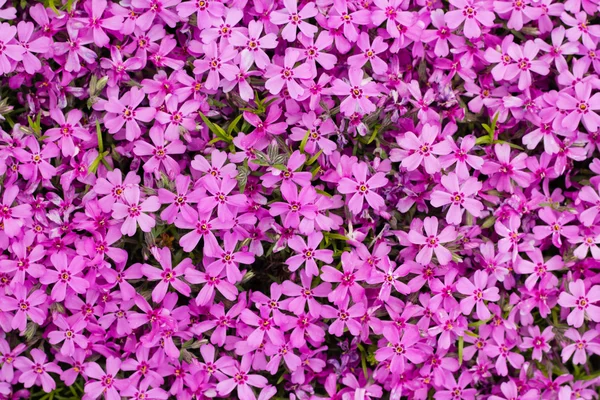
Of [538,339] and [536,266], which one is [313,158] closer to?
[536,266]

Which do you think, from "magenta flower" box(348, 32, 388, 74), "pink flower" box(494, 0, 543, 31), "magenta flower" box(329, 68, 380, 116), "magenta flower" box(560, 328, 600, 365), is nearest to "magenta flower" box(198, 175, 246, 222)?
Result: "magenta flower" box(329, 68, 380, 116)

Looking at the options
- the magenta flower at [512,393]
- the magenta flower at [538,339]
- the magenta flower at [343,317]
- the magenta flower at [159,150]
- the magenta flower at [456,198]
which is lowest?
the magenta flower at [512,393]

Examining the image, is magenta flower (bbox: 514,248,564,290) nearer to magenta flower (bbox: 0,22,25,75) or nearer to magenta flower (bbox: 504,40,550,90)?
magenta flower (bbox: 504,40,550,90)

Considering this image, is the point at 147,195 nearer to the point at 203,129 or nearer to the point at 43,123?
the point at 203,129

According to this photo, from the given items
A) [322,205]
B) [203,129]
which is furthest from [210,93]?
[322,205]

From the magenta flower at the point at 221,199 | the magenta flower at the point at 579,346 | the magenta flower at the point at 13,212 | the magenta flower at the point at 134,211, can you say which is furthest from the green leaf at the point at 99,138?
the magenta flower at the point at 579,346

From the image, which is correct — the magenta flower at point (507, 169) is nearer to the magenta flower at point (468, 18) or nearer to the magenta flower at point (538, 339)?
the magenta flower at point (468, 18)

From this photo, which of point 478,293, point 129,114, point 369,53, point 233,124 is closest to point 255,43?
point 233,124
